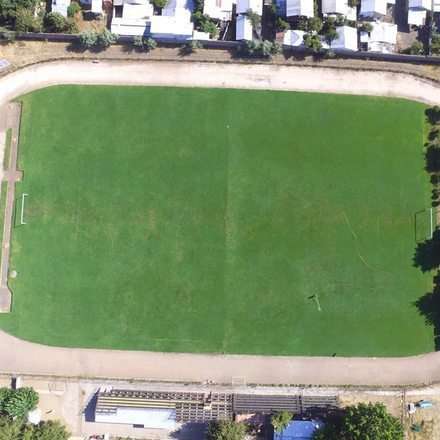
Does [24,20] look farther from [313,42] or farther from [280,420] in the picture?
[280,420]

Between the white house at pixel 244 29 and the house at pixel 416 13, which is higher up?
the house at pixel 416 13

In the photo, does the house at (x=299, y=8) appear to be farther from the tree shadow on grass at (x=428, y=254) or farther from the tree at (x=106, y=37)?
the tree shadow on grass at (x=428, y=254)

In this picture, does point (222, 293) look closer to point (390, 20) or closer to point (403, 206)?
point (403, 206)

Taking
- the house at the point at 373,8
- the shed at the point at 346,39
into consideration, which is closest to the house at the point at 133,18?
the shed at the point at 346,39

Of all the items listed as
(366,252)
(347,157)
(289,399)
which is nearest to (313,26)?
(347,157)

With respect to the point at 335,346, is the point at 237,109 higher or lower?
higher

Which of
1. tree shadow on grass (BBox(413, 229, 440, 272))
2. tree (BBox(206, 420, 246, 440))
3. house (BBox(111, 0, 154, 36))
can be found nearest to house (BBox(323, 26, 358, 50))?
house (BBox(111, 0, 154, 36))

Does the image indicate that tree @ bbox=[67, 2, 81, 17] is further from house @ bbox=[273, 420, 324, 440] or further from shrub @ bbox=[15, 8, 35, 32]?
house @ bbox=[273, 420, 324, 440]
